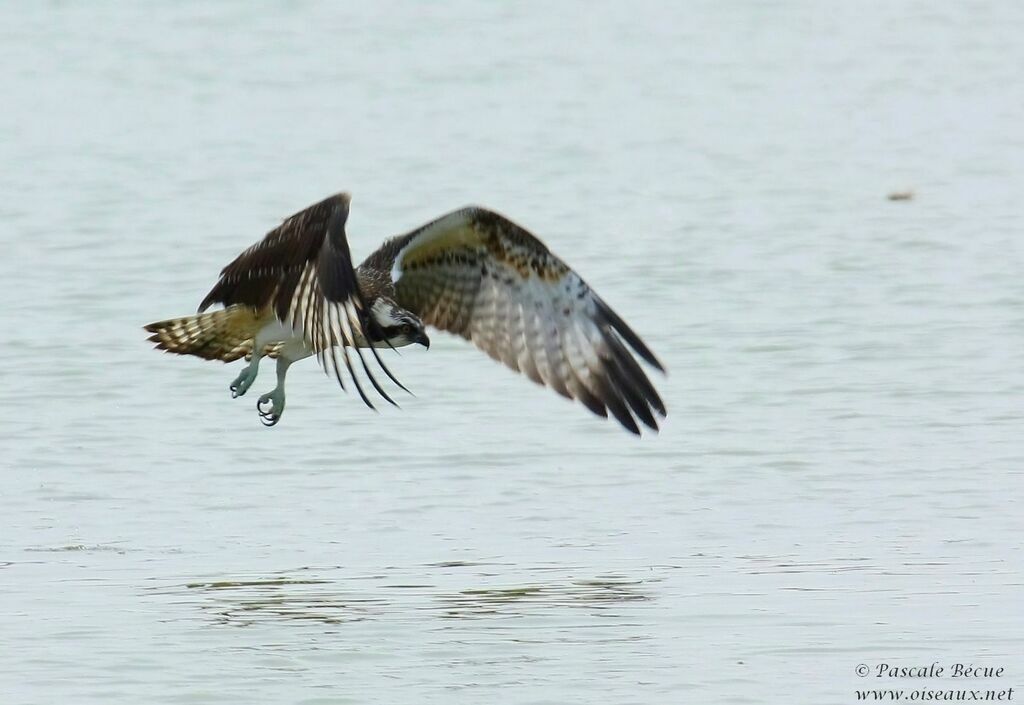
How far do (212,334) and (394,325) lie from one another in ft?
3.26

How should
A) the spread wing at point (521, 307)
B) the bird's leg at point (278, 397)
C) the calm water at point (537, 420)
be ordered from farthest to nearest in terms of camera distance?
the bird's leg at point (278, 397), the spread wing at point (521, 307), the calm water at point (537, 420)

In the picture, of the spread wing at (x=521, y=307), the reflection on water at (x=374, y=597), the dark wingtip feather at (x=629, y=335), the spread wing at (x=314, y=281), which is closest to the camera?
the reflection on water at (x=374, y=597)

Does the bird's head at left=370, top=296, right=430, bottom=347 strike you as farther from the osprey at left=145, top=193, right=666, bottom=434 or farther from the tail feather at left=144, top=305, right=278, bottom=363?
the tail feather at left=144, top=305, right=278, bottom=363

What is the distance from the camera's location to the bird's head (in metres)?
9.34

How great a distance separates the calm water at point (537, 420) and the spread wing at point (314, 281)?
0.94 metres

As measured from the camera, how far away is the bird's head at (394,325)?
30.7ft

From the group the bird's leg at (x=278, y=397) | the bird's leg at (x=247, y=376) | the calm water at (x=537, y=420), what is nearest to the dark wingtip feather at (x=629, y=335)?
the calm water at (x=537, y=420)

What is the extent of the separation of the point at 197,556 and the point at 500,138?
38.3 feet

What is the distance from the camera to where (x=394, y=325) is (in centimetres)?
936

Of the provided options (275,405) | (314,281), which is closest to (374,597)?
(314,281)

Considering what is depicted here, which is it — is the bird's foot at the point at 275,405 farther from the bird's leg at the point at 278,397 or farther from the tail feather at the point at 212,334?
the tail feather at the point at 212,334

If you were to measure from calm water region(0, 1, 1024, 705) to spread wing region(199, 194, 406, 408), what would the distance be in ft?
3.10

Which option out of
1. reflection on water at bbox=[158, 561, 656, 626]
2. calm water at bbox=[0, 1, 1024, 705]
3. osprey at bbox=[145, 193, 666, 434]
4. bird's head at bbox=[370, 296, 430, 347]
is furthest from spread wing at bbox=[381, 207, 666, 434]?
reflection on water at bbox=[158, 561, 656, 626]

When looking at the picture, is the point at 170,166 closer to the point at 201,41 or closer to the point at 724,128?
the point at 724,128
